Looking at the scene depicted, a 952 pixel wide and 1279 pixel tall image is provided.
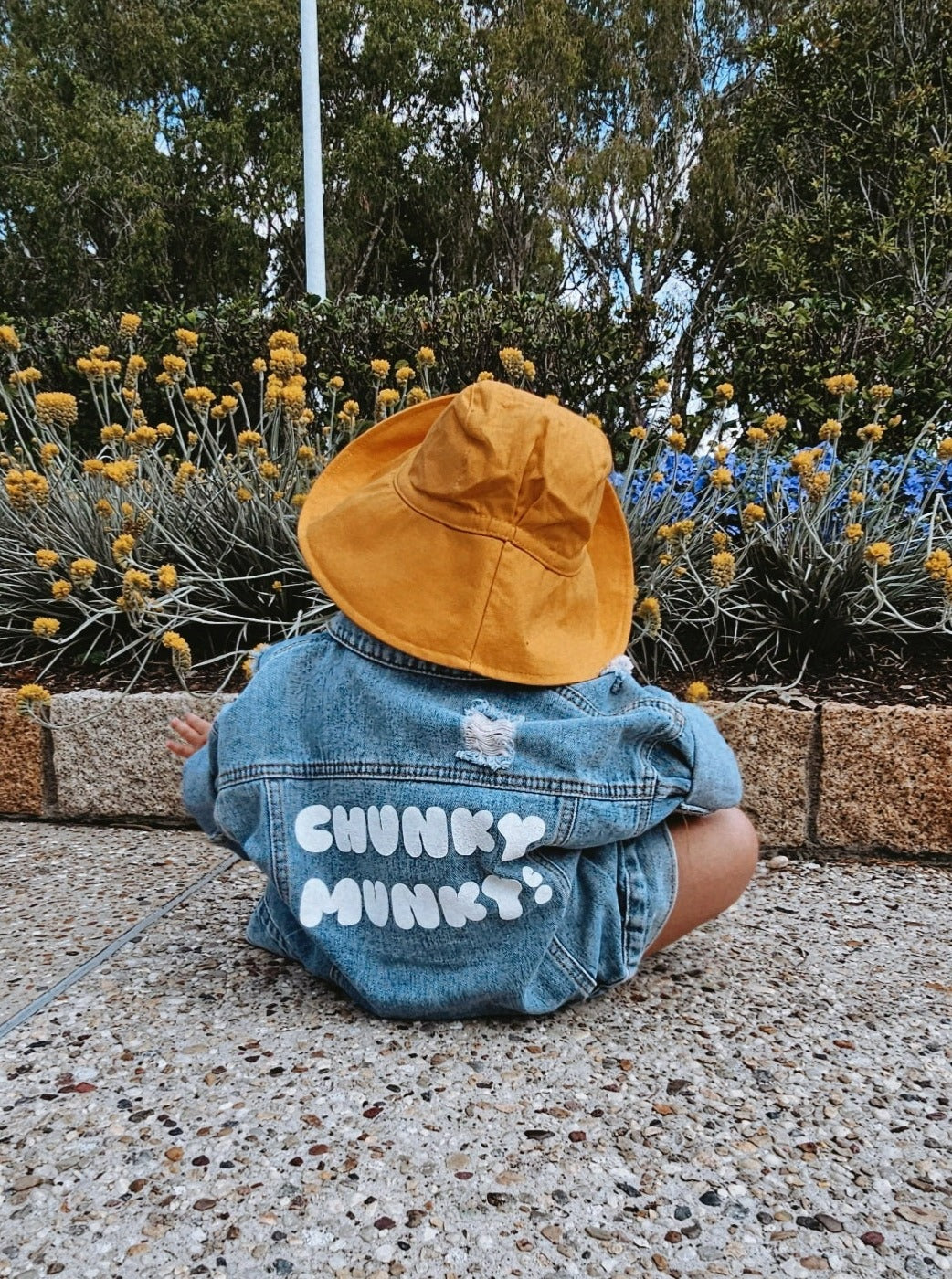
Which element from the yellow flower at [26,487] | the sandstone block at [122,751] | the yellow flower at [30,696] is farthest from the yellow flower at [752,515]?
the yellow flower at [26,487]

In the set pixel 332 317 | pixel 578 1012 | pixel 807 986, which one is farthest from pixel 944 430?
pixel 578 1012

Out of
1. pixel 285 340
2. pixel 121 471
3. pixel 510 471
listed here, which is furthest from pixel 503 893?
pixel 285 340

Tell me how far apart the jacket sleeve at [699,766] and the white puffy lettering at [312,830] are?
53 centimetres

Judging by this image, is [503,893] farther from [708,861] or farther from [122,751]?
[122,751]

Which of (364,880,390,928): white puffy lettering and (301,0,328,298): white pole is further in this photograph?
(301,0,328,298): white pole

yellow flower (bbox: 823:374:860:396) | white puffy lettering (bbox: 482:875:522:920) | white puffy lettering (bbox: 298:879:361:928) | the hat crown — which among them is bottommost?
white puffy lettering (bbox: 298:879:361:928)

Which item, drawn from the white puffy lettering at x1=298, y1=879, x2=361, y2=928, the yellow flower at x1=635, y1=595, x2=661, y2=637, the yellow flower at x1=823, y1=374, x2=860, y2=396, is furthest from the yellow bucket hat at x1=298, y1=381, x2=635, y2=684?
the yellow flower at x1=823, y1=374, x2=860, y2=396

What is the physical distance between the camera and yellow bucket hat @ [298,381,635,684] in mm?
1386

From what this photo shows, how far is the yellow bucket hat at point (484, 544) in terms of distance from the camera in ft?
4.55

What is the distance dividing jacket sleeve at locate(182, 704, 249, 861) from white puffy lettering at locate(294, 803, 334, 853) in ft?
0.46

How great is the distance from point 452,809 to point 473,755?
9 cm

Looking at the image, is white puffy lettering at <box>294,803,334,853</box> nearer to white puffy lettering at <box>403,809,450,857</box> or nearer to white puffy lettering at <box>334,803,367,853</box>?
white puffy lettering at <box>334,803,367,853</box>

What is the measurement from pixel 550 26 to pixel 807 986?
20355mm

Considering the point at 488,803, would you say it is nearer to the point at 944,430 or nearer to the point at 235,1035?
the point at 235,1035
